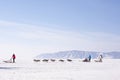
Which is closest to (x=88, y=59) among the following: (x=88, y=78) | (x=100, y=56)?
(x=100, y=56)

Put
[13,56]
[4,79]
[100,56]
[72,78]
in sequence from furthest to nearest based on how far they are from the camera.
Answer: [100,56], [13,56], [72,78], [4,79]

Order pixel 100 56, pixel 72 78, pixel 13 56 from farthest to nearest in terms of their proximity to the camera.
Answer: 1. pixel 100 56
2. pixel 13 56
3. pixel 72 78

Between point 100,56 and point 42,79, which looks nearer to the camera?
point 42,79

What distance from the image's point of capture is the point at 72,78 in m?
22.4

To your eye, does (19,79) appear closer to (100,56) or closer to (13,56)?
(13,56)

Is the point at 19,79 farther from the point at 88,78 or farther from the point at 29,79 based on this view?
the point at 88,78

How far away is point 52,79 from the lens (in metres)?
21.5

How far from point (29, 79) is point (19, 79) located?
0.68m

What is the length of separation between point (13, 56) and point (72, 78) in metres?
33.1

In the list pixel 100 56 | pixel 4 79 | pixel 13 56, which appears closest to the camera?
pixel 4 79

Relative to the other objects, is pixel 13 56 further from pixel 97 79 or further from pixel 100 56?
pixel 97 79

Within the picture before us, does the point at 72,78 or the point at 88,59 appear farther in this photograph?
the point at 88,59

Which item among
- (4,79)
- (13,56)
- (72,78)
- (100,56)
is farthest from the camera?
(100,56)

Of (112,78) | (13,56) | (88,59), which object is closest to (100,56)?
(88,59)
